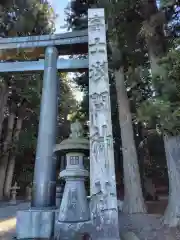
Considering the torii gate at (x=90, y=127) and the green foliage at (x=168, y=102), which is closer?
the torii gate at (x=90, y=127)

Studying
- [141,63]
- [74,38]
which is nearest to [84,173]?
[74,38]

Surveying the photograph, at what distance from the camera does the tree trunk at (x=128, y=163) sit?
6895 mm

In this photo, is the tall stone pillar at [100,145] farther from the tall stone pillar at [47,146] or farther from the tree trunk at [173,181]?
the tree trunk at [173,181]

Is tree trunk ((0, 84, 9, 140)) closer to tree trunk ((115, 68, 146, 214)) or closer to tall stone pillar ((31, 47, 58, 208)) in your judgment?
tree trunk ((115, 68, 146, 214))

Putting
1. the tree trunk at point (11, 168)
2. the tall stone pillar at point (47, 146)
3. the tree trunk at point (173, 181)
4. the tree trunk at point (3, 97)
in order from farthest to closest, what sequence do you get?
the tree trunk at point (11, 168) < the tree trunk at point (3, 97) < the tree trunk at point (173, 181) < the tall stone pillar at point (47, 146)

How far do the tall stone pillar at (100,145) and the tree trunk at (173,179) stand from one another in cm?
239

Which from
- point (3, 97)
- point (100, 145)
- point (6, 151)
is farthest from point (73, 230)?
point (6, 151)

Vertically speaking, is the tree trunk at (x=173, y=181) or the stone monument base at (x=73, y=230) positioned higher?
the tree trunk at (x=173, y=181)

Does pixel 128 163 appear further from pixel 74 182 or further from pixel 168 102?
pixel 168 102

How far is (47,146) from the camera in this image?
4406 millimetres

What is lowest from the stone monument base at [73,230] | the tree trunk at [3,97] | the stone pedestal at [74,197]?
the stone monument base at [73,230]

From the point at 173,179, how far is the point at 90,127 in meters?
2.87

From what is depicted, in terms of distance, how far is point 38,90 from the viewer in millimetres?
10289

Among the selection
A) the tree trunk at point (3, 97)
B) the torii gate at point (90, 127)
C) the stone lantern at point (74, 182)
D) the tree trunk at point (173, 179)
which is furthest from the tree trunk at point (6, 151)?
the tree trunk at point (173, 179)
